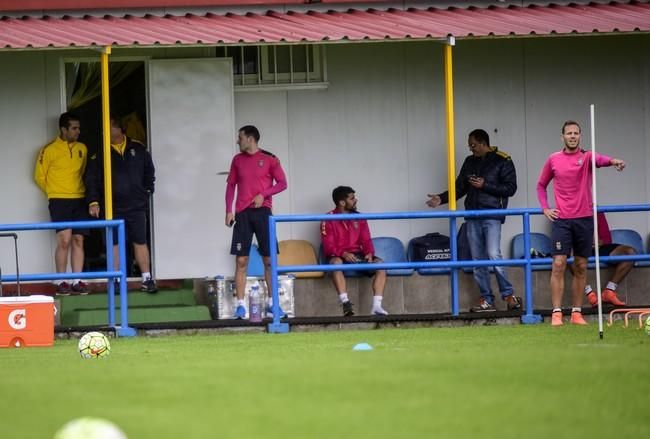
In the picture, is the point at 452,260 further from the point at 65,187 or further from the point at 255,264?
the point at 65,187

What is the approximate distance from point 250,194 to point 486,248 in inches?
111

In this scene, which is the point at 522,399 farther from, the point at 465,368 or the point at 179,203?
the point at 179,203

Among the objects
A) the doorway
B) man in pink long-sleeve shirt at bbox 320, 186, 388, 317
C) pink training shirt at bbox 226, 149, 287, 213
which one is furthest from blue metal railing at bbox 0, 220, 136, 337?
man in pink long-sleeve shirt at bbox 320, 186, 388, 317

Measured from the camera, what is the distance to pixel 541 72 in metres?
19.9

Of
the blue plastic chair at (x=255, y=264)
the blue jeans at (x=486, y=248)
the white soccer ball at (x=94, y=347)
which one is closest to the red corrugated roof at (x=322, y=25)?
the blue jeans at (x=486, y=248)

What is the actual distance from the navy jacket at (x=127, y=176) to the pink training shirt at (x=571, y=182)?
4797 millimetres

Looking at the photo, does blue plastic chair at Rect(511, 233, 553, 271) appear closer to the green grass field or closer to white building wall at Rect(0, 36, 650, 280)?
white building wall at Rect(0, 36, 650, 280)

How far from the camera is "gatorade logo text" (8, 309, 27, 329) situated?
15.3 m

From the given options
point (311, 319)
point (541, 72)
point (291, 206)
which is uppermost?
point (541, 72)

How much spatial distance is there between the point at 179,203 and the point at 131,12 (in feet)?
7.57

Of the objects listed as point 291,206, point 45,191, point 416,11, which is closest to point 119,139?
point 45,191

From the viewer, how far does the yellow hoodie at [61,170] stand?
730 inches

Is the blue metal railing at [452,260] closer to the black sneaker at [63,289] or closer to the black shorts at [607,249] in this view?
the black shorts at [607,249]

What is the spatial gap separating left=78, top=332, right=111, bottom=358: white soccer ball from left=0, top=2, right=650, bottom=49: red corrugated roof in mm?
4036
